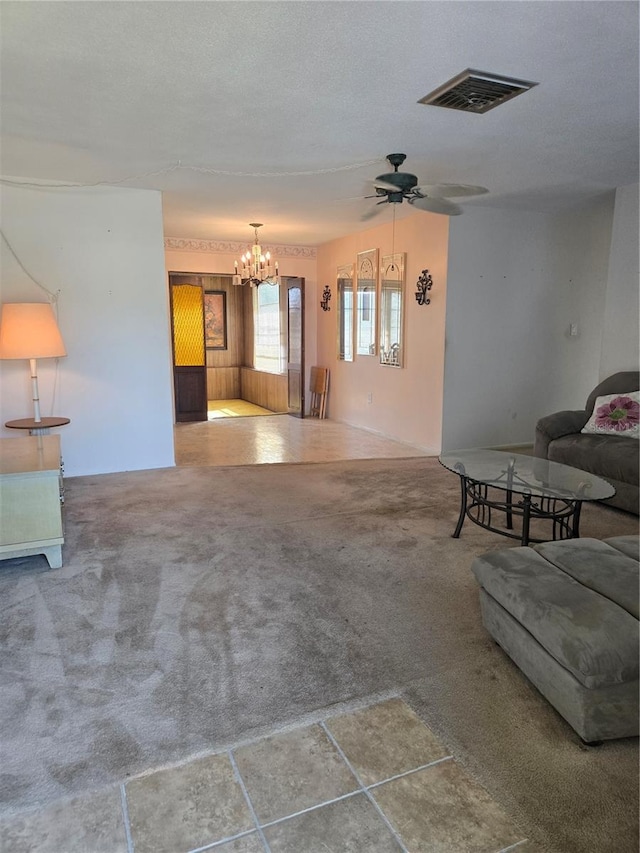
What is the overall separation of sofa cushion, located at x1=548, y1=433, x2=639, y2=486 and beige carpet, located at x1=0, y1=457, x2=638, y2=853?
11.9 inches

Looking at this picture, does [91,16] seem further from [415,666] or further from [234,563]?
[415,666]

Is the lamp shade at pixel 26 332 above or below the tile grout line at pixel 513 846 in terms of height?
above

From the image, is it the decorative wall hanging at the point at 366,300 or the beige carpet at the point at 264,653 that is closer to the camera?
the beige carpet at the point at 264,653

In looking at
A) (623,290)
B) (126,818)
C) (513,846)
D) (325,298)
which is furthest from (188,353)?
(513,846)

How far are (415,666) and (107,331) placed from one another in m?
3.76

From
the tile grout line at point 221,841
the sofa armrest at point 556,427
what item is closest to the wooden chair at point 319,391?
the sofa armrest at point 556,427

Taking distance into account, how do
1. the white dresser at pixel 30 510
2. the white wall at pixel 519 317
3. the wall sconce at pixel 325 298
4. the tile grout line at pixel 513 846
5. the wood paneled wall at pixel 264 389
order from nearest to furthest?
the tile grout line at pixel 513 846 → the white dresser at pixel 30 510 → the white wall at pixel 519 317 → the wall sconce at pixel 325 298 → the wood paneled wall at pixel 264 389

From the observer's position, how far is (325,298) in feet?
24.9

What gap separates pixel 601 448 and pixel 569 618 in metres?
2.49

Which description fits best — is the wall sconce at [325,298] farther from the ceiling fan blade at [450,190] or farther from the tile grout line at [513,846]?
the tile grout line at [513,846]

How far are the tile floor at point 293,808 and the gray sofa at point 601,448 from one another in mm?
2615

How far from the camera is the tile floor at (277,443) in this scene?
5449 mm

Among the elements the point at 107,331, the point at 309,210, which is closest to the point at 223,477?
the point at 107,331

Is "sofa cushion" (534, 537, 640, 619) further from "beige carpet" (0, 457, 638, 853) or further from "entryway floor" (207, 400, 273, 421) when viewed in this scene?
"entryway floor" (207, 400, 273, 421)
